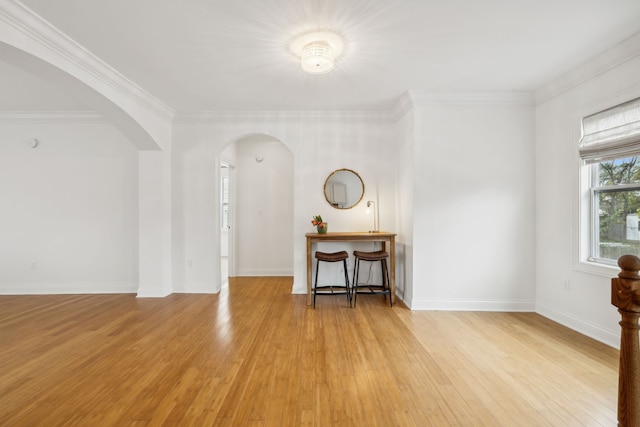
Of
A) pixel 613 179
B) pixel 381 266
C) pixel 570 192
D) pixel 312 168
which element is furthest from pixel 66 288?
pixel 613 179

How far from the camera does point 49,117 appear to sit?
179 inches

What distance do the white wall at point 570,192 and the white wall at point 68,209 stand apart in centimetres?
556

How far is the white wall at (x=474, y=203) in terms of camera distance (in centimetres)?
372

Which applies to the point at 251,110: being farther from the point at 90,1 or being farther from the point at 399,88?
the point at 90,1

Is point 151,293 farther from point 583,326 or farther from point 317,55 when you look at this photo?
point 583,326

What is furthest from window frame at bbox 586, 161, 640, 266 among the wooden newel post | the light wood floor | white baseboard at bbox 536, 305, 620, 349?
the wooden newel post

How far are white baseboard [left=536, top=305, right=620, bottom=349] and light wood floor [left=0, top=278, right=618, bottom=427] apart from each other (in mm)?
96

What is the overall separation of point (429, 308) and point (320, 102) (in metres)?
3.03

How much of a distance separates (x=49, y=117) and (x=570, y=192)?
6923 millimetres

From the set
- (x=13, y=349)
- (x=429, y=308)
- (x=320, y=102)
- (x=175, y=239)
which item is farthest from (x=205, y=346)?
(x=320, y=102)

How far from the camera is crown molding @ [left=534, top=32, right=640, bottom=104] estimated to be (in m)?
2.58

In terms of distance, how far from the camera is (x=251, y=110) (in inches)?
176

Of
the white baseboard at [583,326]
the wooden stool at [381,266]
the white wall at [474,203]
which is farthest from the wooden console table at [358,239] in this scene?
the white baseboard at [583,326]

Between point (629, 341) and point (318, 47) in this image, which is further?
point (318, 47)
